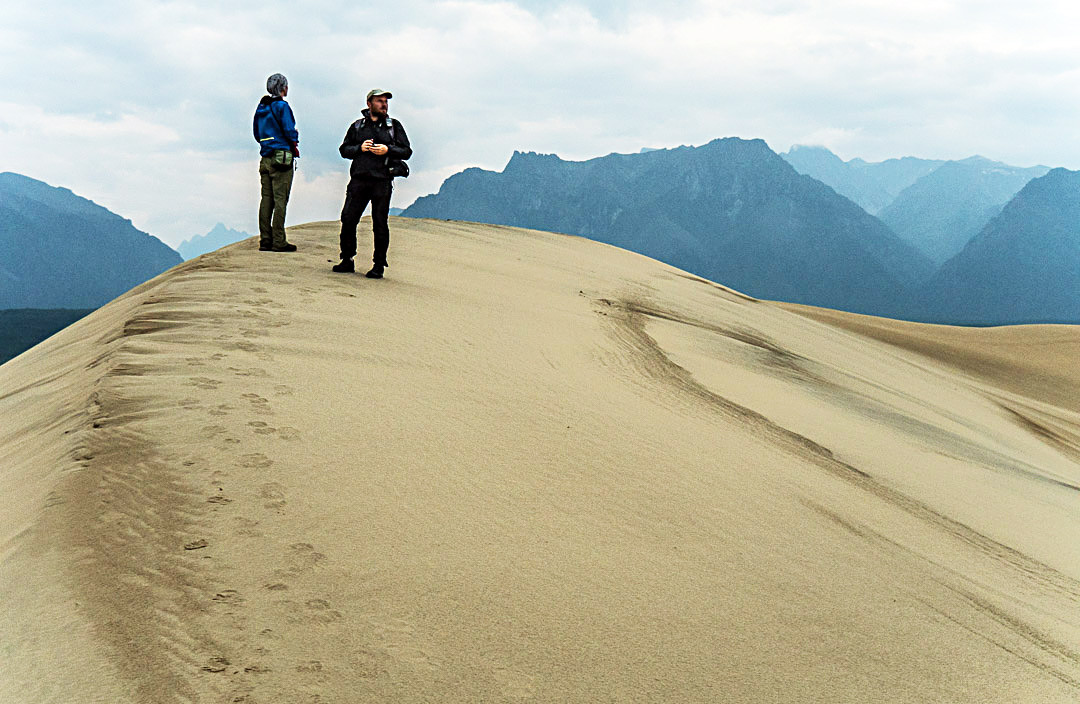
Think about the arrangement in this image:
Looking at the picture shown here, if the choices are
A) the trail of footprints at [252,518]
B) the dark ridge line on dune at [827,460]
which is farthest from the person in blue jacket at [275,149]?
the dark ridge line on dune at [827,460]

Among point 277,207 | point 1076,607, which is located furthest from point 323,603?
point 277,207

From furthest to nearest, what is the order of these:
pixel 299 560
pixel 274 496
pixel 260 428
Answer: pixel 260 428 → pixel 274 496 → pixel 299 560

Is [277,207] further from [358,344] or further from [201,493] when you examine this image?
[201,493]

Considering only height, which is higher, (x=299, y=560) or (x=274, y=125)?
(x=274, y=125)

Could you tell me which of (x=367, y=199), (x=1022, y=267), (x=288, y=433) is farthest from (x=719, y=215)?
(x=288, y=433)

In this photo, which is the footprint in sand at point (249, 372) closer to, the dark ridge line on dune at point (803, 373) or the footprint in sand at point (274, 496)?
the footprint in sand at point (274, 496)

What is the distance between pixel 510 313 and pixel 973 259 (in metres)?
173

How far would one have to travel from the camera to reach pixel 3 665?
1.60 meters

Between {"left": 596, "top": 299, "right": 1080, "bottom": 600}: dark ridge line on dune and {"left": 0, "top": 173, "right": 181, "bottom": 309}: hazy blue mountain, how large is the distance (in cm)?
15354

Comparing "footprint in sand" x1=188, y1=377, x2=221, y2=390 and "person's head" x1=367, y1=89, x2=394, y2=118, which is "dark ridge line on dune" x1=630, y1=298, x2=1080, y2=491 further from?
"footprint in sand" x1=188, y1=377, x2=221, y2=390

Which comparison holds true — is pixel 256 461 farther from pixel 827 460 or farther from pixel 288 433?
pixel 827 460

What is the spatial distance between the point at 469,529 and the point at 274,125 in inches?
192

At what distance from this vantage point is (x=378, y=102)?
213 inches

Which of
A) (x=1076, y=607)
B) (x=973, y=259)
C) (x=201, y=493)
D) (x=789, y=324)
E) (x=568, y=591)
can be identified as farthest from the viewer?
(x=973, y=259)
